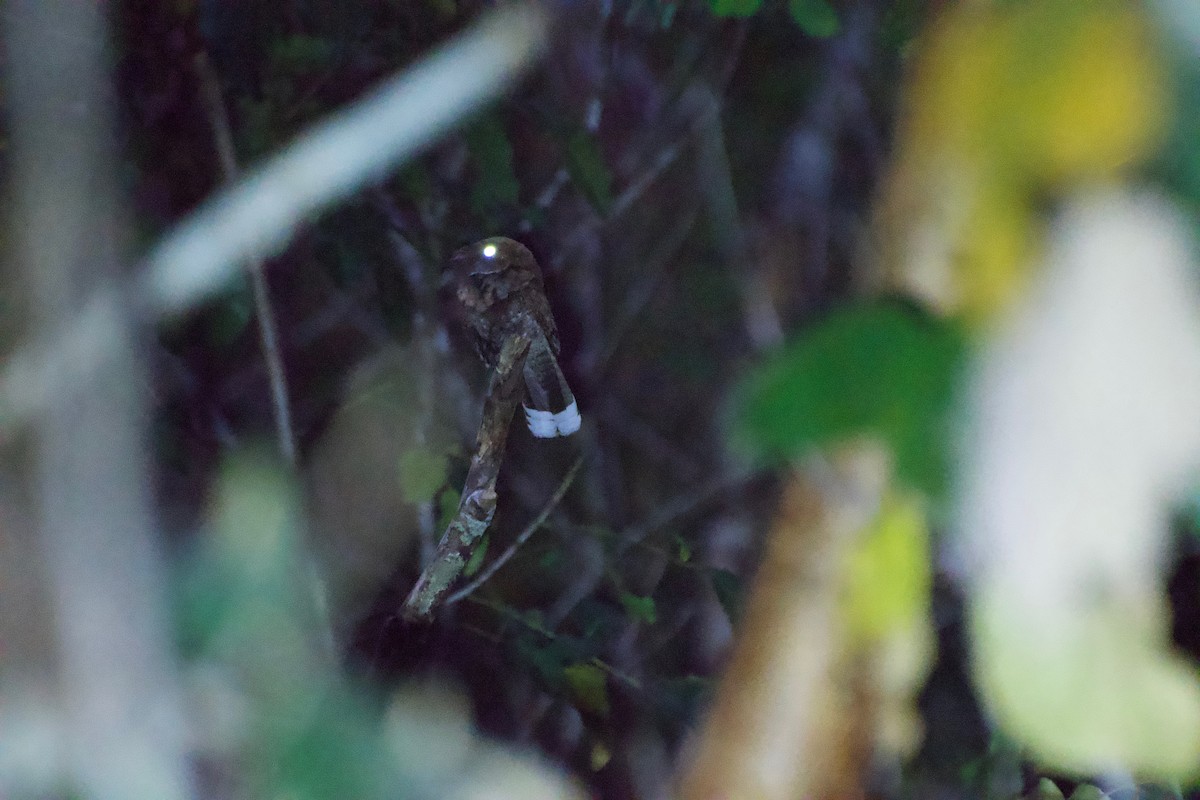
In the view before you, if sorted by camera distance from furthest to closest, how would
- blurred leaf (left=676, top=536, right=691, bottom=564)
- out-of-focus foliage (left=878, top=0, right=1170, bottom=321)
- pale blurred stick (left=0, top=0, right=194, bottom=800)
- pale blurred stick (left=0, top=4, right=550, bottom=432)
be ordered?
blurred leaf (left=676, top=536, right=691, bottom=564), pale blurred stick (left=0, top=4, right=550, bottom=432), pale blurred stick (left=0, top=0, right=194, bottom=800), out-of-focus foliage (left=878, top=0, right=1170, bottom=321)

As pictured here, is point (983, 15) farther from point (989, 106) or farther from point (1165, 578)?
point (1165, 578)

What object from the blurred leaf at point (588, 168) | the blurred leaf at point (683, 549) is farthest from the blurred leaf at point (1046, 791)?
the blurred leaf at point (588, 168)

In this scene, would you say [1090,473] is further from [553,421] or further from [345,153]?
[345,153]

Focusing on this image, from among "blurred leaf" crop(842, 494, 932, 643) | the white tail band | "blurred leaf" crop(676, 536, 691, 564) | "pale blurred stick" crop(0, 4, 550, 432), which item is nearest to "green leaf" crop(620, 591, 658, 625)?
"blurred leaf" crop(676, 536, 691, 564)

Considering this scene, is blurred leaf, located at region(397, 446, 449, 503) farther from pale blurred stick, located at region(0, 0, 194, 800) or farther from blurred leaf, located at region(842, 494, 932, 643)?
blurred leaf, located at region(842, 494, 932, 643)

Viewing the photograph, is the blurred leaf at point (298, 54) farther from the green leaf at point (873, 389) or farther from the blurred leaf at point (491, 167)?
the green leaf at point (873, 389)

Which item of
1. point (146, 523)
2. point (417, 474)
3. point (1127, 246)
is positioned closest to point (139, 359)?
point (146, 523)
